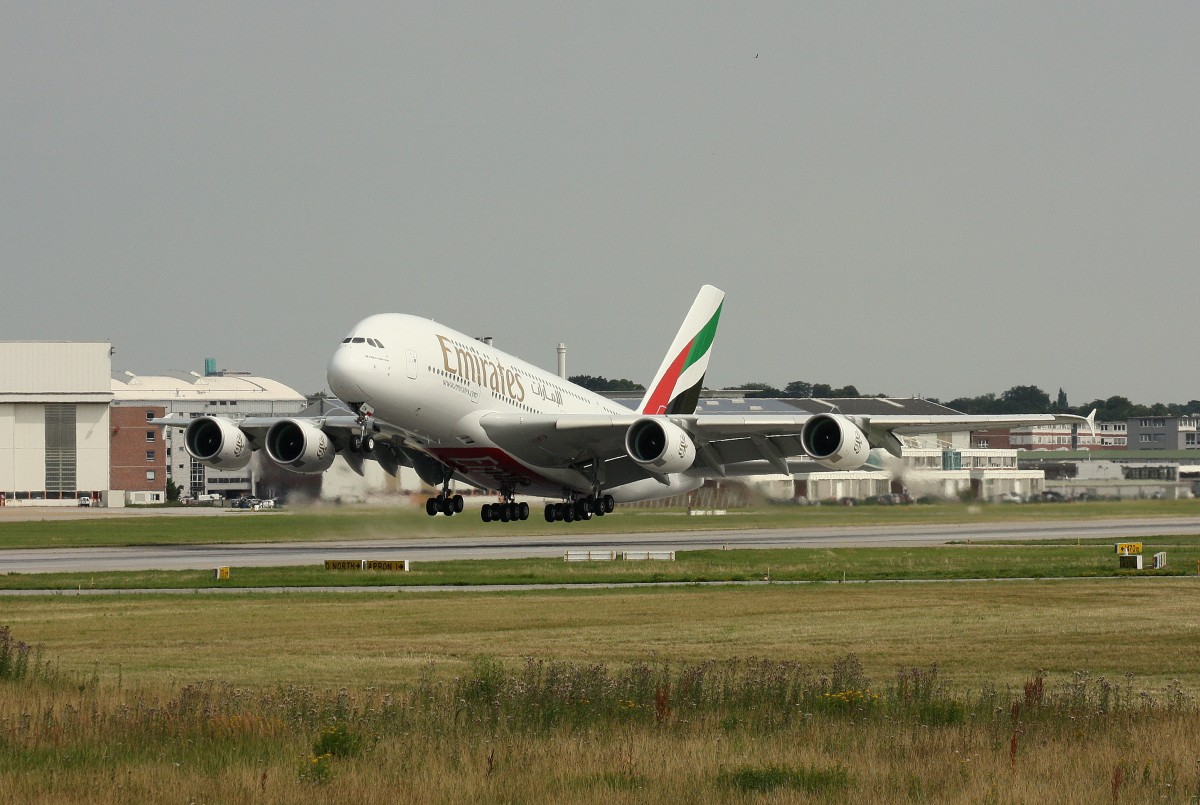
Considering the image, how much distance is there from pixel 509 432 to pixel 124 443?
10377cm

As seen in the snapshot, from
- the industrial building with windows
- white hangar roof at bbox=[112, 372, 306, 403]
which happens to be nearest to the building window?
the industrial building with windows

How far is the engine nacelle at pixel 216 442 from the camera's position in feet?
179

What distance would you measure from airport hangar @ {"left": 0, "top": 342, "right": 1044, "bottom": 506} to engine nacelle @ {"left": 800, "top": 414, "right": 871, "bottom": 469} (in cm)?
1757

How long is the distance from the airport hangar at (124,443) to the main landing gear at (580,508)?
13414 mm

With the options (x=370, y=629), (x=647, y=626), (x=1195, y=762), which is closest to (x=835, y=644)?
(x=647, y=626)

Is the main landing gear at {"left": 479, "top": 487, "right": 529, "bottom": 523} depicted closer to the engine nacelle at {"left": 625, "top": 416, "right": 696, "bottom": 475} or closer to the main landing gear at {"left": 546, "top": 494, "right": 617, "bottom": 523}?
the main landing gear at {"left": 546, "top": 494, "right": 617, "bottom": 523}

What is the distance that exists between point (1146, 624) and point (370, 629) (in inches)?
573

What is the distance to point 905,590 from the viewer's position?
35.5 meters

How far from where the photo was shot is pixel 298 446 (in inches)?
2090

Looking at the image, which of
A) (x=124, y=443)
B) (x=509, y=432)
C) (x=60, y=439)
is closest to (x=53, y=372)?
(x=60, y=439)

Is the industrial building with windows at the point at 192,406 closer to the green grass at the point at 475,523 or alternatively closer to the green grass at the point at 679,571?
the green grass at the point at 475,523

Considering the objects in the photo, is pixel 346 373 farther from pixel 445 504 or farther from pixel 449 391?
pixel 445 504

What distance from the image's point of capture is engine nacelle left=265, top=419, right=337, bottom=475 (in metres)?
52.9

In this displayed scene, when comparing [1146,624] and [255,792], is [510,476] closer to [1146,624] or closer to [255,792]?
[1146,624]
